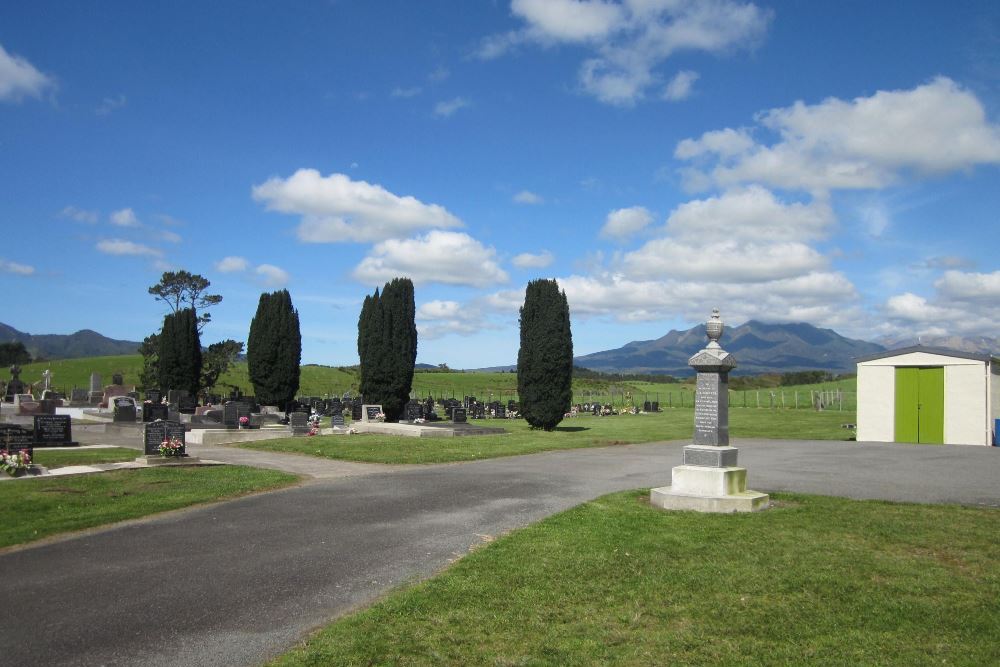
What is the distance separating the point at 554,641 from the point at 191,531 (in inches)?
228

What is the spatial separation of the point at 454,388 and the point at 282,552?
6079 cm

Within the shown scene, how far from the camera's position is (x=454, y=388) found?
225ft

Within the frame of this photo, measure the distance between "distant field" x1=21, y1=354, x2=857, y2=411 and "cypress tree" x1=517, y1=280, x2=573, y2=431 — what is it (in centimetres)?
2595

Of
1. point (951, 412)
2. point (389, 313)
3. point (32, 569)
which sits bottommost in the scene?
point (32, 569)

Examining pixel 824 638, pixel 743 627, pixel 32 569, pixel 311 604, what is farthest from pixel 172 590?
pixel 824 638

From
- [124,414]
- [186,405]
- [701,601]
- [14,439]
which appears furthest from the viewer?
[186,405]

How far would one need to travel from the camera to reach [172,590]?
657 cm

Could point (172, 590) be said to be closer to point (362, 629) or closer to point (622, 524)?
point (362, 629)

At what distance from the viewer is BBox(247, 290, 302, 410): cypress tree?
3709 centimetres

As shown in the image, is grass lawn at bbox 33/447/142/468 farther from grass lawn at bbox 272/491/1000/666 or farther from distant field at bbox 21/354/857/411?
distant field at bbox 21/354/857/411

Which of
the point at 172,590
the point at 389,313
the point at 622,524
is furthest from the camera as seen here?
the point at 389,313

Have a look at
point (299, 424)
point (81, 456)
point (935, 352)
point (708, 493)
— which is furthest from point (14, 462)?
point (935, 352)

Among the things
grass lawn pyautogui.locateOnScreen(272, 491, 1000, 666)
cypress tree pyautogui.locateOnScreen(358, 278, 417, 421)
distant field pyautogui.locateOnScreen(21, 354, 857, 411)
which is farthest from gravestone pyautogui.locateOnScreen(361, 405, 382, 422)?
distant field pyautogui.locateOnScreen(21, 354, 857, 411)

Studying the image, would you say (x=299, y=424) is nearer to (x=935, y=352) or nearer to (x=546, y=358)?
(x=546, y=358)
